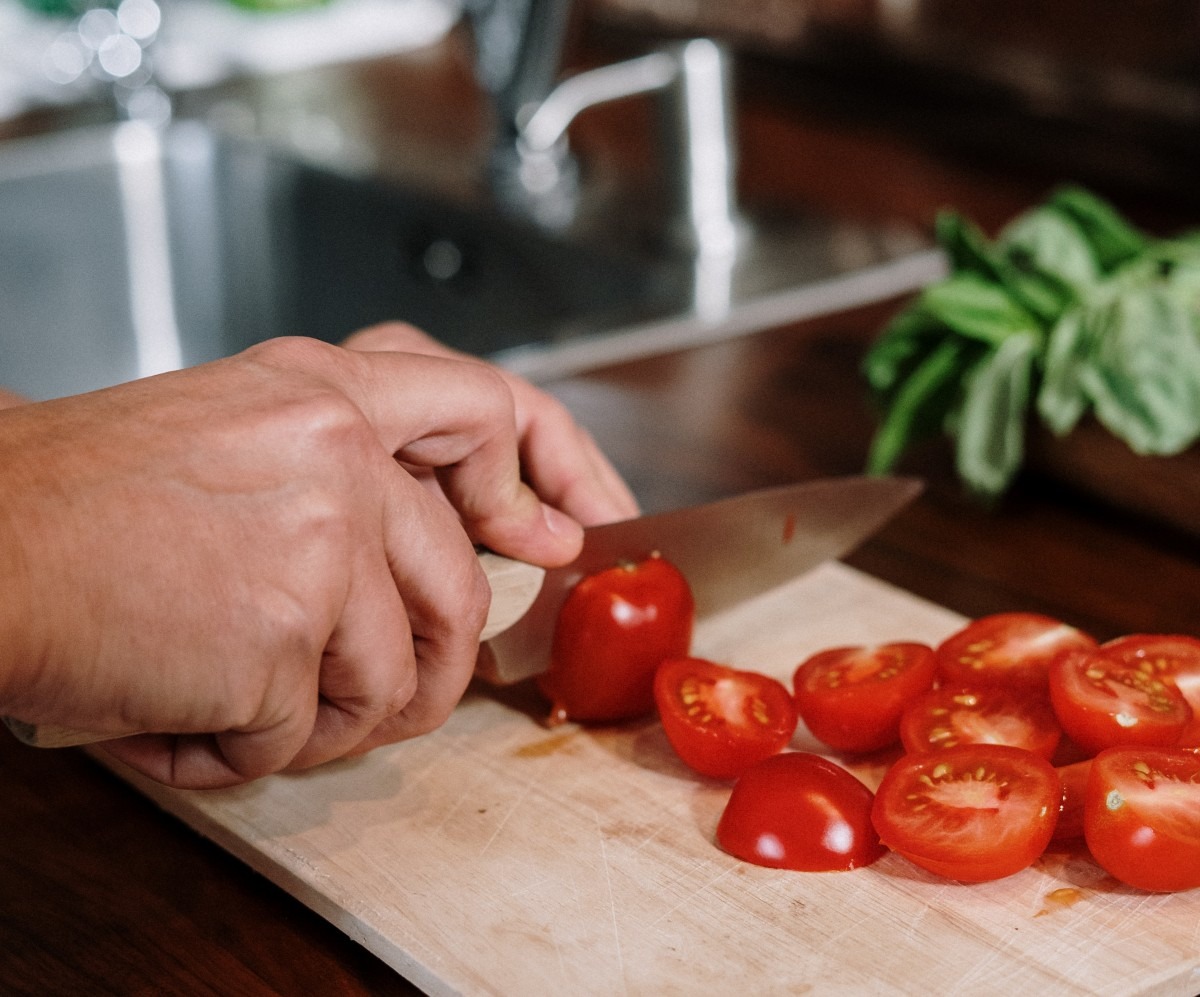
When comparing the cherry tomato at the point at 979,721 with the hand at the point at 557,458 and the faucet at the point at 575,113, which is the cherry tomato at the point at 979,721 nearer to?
the hand at the point at 557,458

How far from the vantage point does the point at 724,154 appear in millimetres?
1713

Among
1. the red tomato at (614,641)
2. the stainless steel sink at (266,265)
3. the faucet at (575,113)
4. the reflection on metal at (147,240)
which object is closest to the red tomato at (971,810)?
the red tomato at (614,641)

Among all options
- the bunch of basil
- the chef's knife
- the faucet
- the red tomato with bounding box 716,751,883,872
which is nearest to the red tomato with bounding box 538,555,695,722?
the chef's knife

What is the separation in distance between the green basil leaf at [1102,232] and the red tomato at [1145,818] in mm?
593

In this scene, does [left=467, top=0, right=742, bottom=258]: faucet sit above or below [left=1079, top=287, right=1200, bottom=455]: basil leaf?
above

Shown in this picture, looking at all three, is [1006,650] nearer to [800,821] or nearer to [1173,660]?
[1173,660]

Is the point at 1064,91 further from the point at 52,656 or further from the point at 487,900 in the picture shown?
the point at 52,656

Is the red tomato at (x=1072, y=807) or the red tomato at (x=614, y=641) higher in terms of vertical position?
the red tomato at (x=614, y=641)

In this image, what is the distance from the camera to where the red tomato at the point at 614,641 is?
34.9 inches

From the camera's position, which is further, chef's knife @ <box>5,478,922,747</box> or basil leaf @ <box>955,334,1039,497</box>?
basil leaf @ <box>955,334,1039,497</box>

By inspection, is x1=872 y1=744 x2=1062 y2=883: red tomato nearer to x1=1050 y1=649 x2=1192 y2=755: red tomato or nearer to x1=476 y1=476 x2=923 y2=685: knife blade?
x1=1050 y1=649 x2=1192 y2=755: red tomato

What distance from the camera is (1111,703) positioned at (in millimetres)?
784

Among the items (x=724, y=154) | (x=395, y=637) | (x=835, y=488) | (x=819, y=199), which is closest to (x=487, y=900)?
(x=395, y=637)

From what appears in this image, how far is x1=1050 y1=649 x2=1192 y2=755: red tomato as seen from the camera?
0.78 meters
